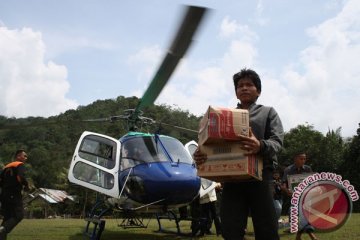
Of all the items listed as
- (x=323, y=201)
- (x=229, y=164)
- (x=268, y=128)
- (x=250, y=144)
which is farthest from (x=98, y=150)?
(x=250, y=144)

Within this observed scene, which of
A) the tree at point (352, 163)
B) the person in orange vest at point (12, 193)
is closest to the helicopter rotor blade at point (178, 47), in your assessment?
the person in orange vest at point (12, 193)

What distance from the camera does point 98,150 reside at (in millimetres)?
8094

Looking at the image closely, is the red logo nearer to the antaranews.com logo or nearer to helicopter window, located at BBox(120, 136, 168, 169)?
the antaranews.com logo

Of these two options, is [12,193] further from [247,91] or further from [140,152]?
[247,91]

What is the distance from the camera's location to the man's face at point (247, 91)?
328 cm

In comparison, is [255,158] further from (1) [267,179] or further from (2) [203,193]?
(2) [203,193]

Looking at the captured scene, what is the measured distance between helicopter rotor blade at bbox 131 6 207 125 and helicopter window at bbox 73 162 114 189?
9.98ft

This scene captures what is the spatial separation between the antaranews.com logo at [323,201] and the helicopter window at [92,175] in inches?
139

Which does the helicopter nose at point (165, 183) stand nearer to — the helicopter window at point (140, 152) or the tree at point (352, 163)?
the helicopter window at point (140, 152)

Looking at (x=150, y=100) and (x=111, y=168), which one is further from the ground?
(x=150, y=100)

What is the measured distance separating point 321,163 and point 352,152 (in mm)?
3902

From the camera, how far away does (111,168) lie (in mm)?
7789

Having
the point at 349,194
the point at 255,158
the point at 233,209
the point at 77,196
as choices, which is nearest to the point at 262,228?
the point at 233,209

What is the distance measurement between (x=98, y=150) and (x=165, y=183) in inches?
66.7
